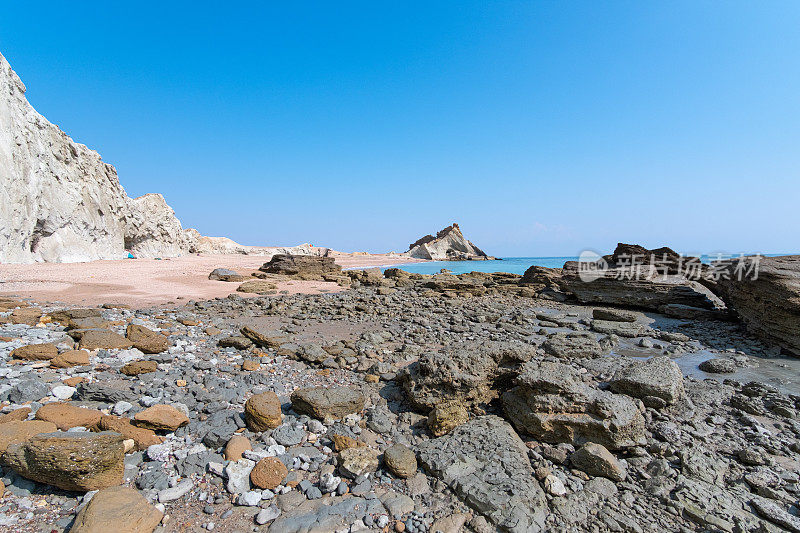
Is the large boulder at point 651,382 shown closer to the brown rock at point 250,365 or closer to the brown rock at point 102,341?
the brown rock at point 250,365

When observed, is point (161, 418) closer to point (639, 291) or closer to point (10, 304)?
point (10, 304)

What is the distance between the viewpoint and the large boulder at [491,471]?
3273 millimetres

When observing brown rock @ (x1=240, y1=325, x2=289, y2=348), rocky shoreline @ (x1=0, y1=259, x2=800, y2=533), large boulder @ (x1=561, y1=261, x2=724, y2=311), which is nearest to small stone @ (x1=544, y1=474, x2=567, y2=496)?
rocky shoreline @ (x1=0, y1=259, x2=800, y2=533)

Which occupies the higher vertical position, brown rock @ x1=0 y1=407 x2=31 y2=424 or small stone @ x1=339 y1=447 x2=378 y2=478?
brown rock @ x1=0 y1=407 x2=31 y2=424

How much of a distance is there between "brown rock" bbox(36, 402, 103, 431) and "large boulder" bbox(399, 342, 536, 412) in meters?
3.87

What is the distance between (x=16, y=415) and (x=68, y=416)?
1.83ft

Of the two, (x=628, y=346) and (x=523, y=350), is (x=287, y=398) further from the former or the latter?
(x=628, y=346)

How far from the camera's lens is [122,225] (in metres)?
31.0

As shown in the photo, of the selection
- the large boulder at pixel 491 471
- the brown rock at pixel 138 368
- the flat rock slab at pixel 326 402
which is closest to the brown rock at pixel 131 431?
the flat rock slab at pixel 326 402

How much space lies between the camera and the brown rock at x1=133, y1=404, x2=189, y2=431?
4.04 meters

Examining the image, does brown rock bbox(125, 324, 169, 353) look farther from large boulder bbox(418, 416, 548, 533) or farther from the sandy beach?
large boulder bbox(418, 416, 548, 533)

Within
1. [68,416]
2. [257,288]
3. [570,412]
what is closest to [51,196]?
[257,288]

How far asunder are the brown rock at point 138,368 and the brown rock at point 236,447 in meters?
2.72

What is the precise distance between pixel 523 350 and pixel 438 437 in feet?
7.31
